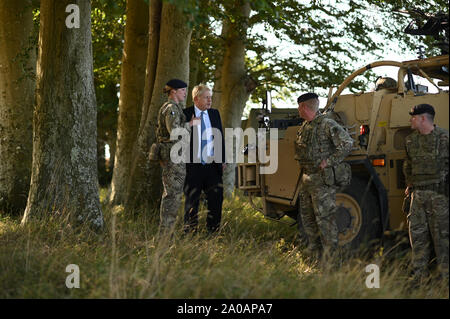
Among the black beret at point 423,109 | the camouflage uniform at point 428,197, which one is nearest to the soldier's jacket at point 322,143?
the camouflage uniform at point 428,197

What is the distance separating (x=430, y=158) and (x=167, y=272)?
2.61 metres

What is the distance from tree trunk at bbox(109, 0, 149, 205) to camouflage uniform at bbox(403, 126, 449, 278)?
610 centimetres

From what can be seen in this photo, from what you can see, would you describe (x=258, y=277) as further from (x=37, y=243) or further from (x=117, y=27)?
(x=117, y=27)

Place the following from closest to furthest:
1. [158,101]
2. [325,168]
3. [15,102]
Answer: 1. [325,168]
2. [158,101]
3. [15,102]

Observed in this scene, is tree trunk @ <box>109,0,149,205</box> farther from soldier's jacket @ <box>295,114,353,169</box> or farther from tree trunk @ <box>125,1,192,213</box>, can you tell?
soldier's jacket @ <box>295,114,353,169</box>

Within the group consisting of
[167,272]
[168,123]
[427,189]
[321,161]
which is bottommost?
[167,272]

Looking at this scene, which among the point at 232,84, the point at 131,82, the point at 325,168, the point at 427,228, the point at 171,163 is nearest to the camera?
the point at 427,228

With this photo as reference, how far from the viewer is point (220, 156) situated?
7.30 m

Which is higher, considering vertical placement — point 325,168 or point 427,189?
point 325,168

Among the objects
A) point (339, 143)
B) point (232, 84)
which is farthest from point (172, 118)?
point (232, 84)

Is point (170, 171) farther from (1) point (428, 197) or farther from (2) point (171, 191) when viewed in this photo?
(1) point (428, 197)

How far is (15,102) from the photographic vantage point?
9570mm

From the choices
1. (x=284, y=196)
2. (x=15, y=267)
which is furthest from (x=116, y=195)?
(x=15, y=267)
